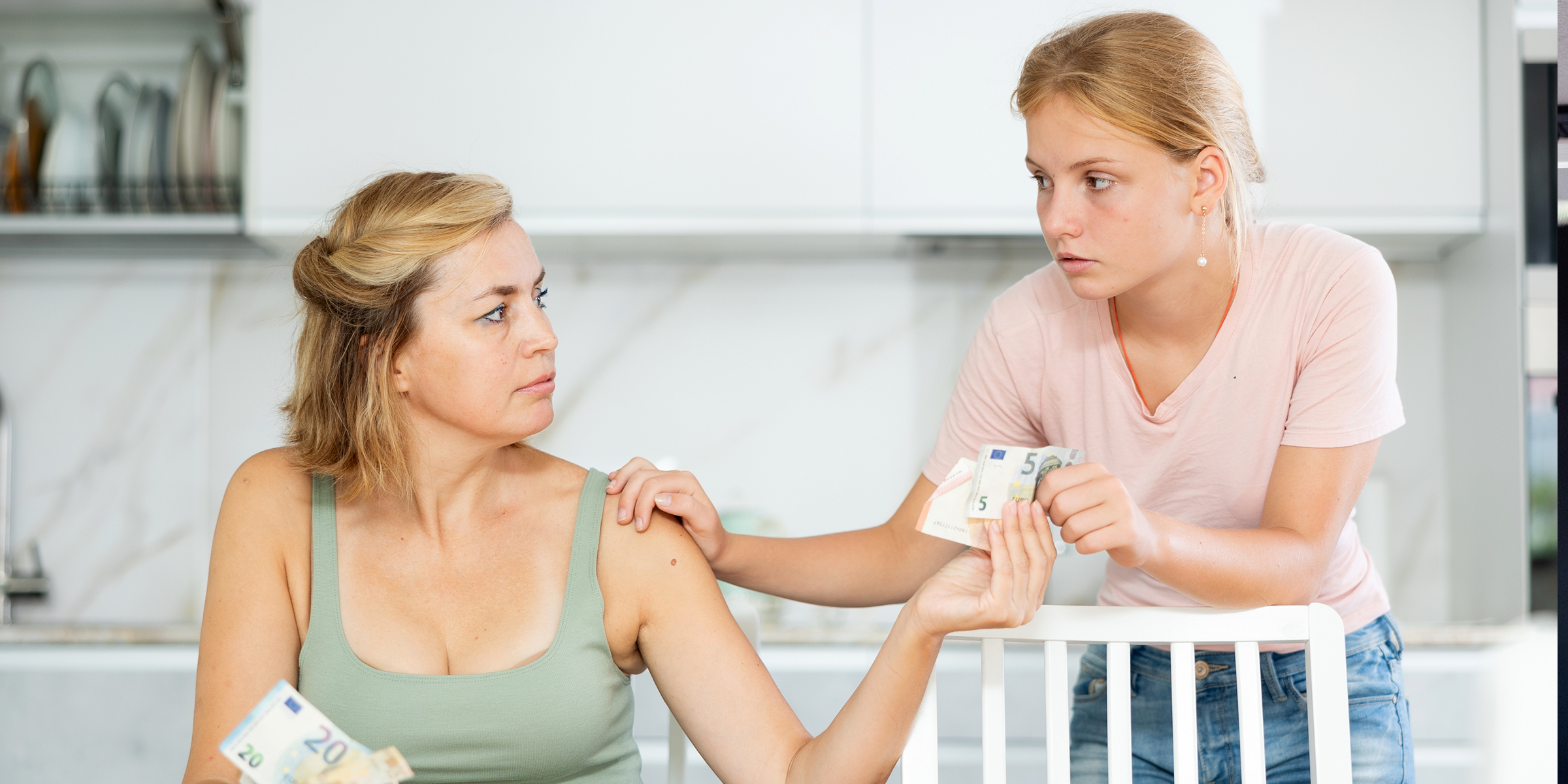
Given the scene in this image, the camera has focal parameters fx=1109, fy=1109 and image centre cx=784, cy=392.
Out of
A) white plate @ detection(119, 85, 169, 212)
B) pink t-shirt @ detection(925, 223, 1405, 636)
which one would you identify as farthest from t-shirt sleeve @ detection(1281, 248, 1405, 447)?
white plate @ detection(119, 85, 169, 212)

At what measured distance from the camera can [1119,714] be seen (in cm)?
101

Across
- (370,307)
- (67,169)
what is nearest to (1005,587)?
(370,307)

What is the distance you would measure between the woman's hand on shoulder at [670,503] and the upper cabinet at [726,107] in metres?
1.05

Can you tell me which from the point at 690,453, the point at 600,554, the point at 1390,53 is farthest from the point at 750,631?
the point at 1390,53

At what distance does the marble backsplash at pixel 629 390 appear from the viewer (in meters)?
2.55

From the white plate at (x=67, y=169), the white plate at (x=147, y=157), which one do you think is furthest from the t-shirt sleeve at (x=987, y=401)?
the white plate at (x=67, y=169)

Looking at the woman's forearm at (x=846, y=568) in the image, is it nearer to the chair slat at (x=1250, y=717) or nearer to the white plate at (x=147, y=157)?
the chair slat at (x=1250, y=717)

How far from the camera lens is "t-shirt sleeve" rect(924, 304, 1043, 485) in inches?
53.1

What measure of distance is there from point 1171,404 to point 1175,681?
353mm

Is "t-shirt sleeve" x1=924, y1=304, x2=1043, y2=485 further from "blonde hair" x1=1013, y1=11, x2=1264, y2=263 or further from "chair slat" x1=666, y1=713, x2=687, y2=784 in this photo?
"chair slat" x1=666, y1=713, x2=687, y2=784

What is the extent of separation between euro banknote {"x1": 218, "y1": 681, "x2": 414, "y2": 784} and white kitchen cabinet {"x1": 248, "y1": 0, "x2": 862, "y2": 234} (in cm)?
147

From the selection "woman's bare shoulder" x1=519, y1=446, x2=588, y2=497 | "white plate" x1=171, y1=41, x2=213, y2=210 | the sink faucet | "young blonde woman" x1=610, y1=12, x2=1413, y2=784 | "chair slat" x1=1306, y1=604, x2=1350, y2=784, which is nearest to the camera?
"chair slat" x1=1306, y1=604, x2=1350, y2=784

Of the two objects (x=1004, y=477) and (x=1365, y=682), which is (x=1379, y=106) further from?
(x=1004, y=477)

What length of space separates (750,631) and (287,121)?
1.57 metres
